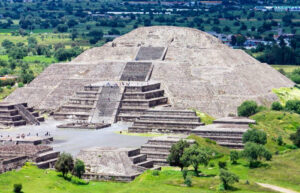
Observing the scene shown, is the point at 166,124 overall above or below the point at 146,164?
above

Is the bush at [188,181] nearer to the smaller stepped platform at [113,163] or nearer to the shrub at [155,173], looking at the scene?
the shrub at [155,173]

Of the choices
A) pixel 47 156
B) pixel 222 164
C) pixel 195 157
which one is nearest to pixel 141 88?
pixel 47 156

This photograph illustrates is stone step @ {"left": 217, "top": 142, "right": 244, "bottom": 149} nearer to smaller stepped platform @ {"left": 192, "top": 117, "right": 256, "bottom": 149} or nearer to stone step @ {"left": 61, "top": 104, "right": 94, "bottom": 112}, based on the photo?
smaller stepped platform @ {"left": 192, "top": 117, "right": 256, "bottom": 149}

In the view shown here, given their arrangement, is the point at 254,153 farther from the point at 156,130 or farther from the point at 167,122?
the point at 156,130

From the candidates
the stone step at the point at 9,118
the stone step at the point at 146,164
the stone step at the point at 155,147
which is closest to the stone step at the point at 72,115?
the stone step at the point at 9,118

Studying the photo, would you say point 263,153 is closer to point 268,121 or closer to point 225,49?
point 268,121

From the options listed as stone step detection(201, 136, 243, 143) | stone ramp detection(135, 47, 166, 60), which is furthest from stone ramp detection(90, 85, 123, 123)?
stone step detection(201, 136, 243, 143)
